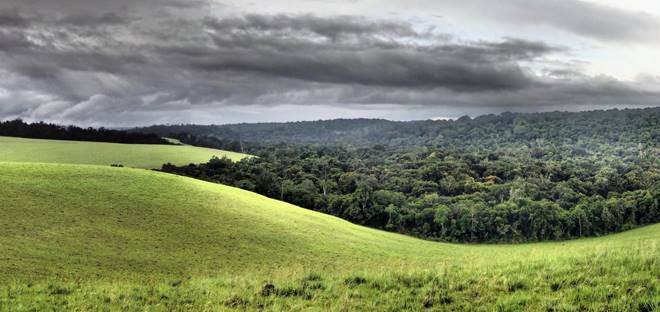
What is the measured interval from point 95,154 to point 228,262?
116296mm

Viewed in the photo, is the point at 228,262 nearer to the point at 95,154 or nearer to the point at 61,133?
the point at 95,154

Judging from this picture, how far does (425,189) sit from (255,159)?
60.4 meters

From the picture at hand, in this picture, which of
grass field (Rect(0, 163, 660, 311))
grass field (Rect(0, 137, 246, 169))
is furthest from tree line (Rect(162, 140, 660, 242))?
grass field (Rect(0, 163, 660, 311))

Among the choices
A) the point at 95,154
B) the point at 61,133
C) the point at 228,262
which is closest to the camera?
A: the point at 228,262

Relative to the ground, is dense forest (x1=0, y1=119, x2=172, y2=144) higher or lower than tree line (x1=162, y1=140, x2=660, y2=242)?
Answer: higher

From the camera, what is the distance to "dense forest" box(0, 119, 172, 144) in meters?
187

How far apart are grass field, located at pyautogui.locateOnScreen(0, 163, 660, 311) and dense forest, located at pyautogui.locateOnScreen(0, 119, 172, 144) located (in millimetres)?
135609

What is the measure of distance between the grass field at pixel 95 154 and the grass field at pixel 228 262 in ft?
235

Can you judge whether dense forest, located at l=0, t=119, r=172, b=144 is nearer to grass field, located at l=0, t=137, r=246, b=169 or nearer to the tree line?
grass field, located at l=0, t=137, r=246, b=169

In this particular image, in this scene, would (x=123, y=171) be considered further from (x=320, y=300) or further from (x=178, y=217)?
(x=320, y=300)

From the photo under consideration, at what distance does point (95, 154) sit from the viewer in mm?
139625

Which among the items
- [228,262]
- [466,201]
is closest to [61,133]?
[466,201]

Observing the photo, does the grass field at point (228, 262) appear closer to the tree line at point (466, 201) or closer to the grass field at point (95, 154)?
the tree line at point (466, 201)

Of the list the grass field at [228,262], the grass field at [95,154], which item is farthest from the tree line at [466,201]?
the grass field at [228,262]
